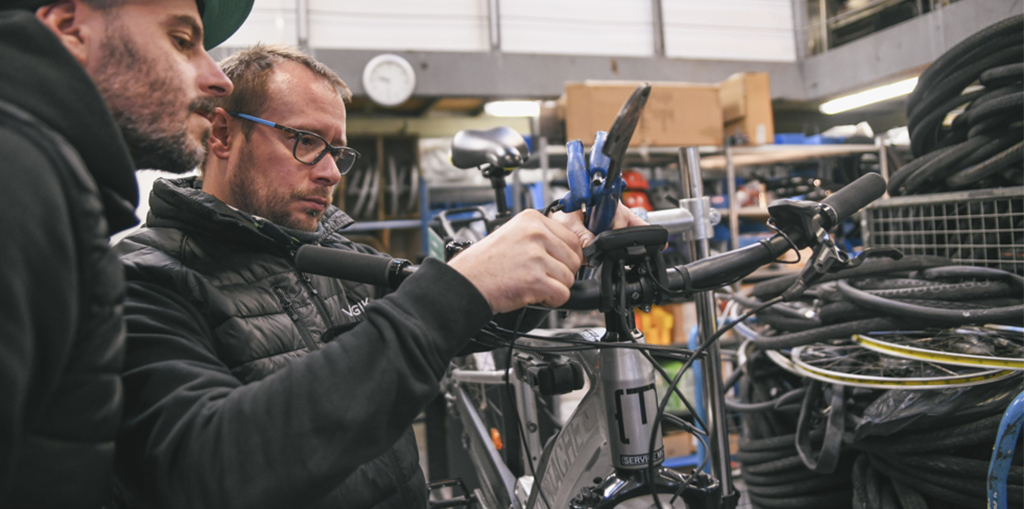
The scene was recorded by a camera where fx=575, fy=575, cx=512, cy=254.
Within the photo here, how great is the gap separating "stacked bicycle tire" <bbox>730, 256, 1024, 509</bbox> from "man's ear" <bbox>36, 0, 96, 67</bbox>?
4.60 feet

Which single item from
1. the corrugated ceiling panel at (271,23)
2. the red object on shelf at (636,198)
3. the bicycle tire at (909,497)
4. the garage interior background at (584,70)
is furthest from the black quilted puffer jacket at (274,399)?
the corrugated ceiling panel at (271,23)

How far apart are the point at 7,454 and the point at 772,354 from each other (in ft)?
4.95

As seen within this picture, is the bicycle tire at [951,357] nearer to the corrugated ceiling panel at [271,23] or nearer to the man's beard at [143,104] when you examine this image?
the man's beard at [143,104]

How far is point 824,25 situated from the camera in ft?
17.1

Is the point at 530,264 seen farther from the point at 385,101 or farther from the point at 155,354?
the point at 385,101

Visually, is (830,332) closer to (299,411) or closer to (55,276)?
(299,411)

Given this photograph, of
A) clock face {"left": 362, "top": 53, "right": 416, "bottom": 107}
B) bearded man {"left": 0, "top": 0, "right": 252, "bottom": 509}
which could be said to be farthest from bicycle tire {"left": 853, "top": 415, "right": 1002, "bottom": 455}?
clock face {"left": 362, "top": 53, "right": 416, "bottom": 107}

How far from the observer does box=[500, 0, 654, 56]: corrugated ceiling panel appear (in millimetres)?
4789

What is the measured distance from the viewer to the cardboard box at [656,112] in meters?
3.43

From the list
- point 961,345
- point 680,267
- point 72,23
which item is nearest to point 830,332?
point 961,345

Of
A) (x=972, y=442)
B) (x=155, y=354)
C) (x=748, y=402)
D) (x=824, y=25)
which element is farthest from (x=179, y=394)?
(x=824, y=25)

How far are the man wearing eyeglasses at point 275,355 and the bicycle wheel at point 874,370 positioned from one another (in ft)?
2.75

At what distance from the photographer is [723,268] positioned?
27.5 inches

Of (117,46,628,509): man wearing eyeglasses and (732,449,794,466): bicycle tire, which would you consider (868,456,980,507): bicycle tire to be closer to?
(732,449,794,466): bicycle tire
